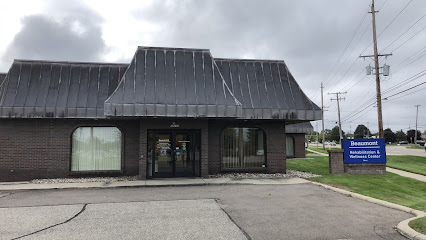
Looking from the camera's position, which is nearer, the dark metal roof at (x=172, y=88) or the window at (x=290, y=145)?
the dark metal roof at (x=172, y=88)

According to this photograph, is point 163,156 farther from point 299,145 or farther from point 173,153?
point 299,145

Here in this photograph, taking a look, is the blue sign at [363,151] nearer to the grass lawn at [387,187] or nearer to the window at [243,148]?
the grass lawn at [387,187]

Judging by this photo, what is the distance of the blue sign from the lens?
16.2 metres

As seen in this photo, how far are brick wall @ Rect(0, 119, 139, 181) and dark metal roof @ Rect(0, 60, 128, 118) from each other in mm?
882

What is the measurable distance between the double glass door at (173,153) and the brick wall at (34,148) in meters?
4.14

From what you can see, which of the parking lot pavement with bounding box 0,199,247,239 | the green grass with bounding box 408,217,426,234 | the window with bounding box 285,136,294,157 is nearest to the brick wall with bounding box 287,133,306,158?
the window with bounding box 285,136,294,157

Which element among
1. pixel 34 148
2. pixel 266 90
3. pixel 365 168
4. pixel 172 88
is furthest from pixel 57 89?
pixel 365 168

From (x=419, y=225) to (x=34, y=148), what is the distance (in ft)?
49.3

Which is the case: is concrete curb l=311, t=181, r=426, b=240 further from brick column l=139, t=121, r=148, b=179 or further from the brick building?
brick column l=139, t=121, r=148, b=179

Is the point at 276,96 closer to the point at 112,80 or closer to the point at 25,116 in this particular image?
the point at 112,80

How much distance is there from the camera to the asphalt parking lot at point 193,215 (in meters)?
6.21

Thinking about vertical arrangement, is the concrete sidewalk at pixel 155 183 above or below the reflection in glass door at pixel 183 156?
below

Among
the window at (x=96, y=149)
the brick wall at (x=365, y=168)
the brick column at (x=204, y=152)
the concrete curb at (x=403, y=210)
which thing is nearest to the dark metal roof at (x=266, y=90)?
the brick column at (x=204, y=152)

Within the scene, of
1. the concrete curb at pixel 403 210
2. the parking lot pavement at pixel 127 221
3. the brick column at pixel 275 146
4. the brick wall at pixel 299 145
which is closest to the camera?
the concrete curb at pixel 403 210
